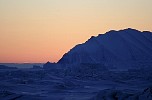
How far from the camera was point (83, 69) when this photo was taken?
60.8 meters

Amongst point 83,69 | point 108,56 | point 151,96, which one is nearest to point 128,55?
point 108,56

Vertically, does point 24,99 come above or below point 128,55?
below

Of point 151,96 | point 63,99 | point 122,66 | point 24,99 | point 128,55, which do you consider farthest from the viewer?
point 128,55

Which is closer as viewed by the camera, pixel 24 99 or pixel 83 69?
pixel 24 99

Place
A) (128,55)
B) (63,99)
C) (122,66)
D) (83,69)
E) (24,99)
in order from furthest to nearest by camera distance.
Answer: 1. (128,55)
2. (122,66)
3. (83,69)
4. (63,99)
5. (24,99)

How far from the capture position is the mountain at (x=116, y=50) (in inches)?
3381

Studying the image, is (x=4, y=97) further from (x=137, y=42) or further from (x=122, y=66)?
(x=137, y=42)

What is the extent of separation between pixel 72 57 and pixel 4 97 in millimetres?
66196

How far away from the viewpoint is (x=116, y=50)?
92438 millimetres

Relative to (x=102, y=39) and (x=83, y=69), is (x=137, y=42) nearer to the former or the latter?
(x=102, y=39)

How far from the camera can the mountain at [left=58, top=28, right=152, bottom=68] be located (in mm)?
85875

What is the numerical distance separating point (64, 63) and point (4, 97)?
6447cm

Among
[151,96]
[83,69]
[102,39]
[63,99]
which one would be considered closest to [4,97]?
[63,99]

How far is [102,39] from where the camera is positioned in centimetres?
9794
